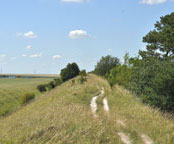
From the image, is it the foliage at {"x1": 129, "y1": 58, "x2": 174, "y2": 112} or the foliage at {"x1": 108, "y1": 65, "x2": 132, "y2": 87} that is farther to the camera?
the foliage at {"x1": 108, "y1": 65, "x2": 132, "y2": 87}

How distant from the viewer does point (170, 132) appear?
906 centimetres

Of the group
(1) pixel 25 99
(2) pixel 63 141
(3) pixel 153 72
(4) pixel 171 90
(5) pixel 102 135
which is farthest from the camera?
(1) pixel 25 99

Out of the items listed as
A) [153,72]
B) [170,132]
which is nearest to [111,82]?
[153,72]

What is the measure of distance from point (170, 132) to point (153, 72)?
26.7 ft

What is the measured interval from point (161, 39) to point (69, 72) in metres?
47.5

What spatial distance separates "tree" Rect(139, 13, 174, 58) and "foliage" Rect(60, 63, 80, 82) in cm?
4287

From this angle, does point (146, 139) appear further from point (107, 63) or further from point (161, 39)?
point (107, 63)

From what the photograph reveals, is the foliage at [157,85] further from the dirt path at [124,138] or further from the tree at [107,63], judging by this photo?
the tree at [107,63]

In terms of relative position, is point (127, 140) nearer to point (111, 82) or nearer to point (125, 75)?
point (125, 75)

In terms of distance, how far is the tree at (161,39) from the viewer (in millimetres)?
26016

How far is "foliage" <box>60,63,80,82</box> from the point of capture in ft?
235

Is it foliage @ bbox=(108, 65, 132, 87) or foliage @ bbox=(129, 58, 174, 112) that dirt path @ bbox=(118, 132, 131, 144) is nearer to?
foliage @ bbox=(129, 58, 174, 112)

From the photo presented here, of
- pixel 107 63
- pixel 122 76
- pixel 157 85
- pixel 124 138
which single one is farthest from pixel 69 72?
pixel 124 138


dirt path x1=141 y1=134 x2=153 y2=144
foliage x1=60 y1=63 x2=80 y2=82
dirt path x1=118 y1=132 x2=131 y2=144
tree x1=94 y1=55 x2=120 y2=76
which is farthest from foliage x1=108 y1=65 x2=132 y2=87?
foliage x1=60 y1=63 x2=80 y2=82
